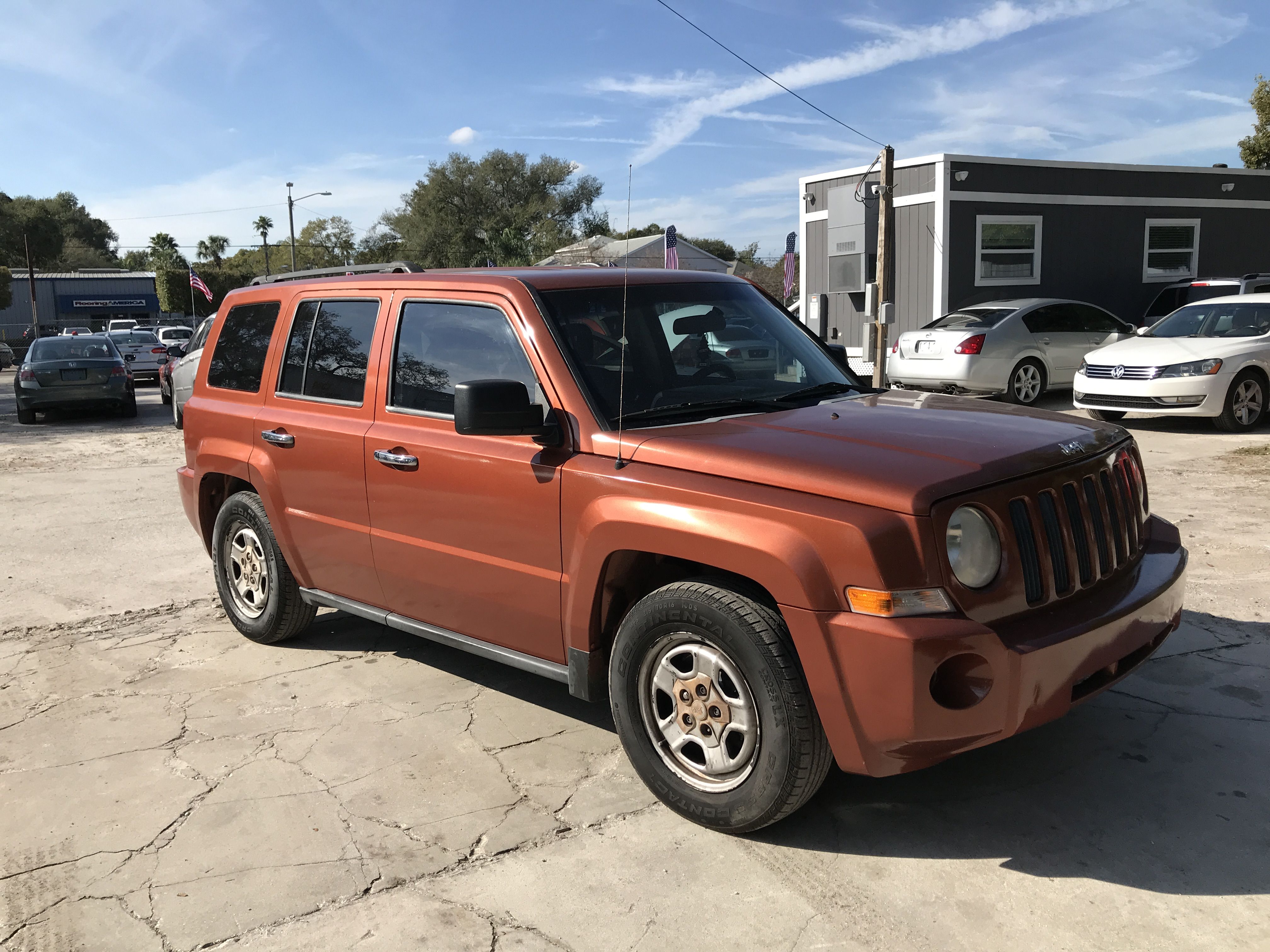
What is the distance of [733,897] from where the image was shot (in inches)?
119

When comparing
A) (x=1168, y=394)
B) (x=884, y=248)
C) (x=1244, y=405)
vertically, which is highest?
(x=884, y=248)

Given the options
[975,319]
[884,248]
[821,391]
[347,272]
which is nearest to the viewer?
[821,391]

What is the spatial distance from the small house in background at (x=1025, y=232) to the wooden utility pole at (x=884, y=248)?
1028 mm

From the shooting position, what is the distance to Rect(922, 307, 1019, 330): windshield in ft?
47.5

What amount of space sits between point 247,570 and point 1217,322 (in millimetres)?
11475

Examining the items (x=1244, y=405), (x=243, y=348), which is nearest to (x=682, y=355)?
(x=243, y=348)

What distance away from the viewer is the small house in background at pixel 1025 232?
1812cm

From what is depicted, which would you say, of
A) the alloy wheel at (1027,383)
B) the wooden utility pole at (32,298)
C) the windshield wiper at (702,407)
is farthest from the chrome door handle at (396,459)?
the wooden utility pole at (32,298)

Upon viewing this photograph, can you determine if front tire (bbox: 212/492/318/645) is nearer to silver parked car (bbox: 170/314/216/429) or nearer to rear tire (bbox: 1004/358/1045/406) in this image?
silver parked car (bbox: 170/314/216/429)

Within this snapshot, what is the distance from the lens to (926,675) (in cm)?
284

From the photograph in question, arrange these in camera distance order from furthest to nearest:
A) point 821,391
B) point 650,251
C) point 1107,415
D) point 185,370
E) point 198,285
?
point 650,251
point 198,285
point 185,370
point 1107,415
point 821,391

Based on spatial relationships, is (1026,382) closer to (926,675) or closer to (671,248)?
(671,248)

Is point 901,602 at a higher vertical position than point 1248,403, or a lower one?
higher

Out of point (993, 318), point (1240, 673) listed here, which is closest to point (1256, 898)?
point (1240, 673)
